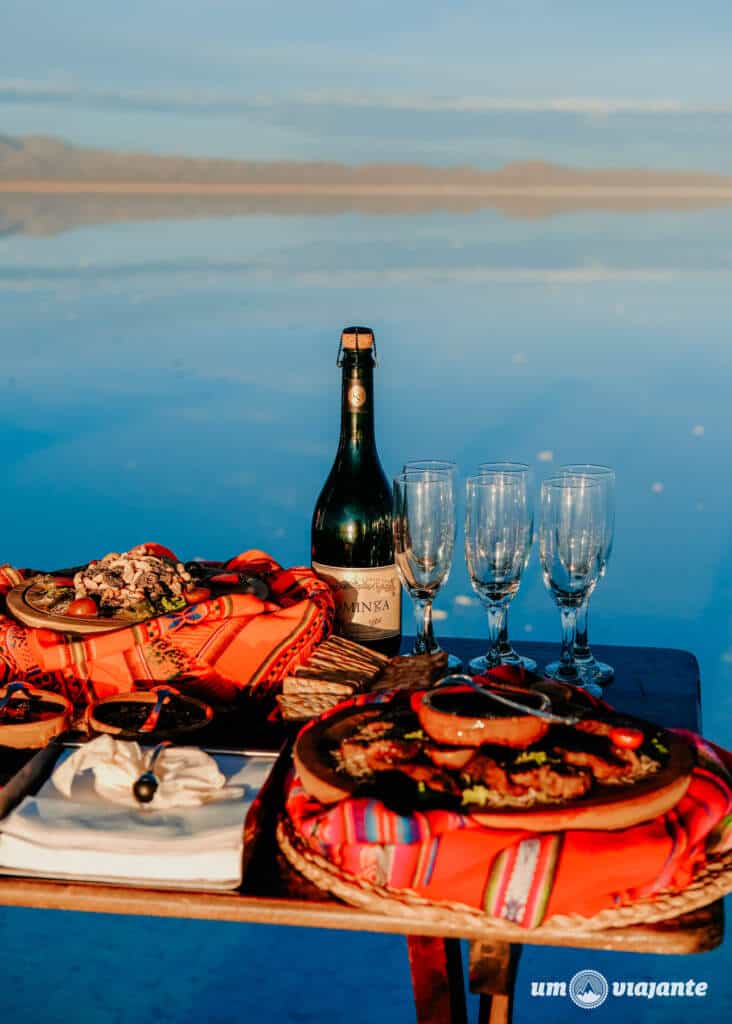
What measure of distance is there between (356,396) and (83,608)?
52 centimetres

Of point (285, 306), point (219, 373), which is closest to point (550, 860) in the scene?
point (219, 373)

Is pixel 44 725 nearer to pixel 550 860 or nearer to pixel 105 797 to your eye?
pixel 105 797

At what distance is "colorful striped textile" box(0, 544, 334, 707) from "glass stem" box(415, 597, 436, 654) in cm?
14

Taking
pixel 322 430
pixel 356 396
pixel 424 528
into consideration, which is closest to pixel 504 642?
pixel 424 528

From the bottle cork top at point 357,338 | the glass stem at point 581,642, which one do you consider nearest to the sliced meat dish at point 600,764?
the glass stem at point 581,642

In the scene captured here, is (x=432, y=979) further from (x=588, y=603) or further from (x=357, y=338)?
(x=357, y=338)

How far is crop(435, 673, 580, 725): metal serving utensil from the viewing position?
1312mm

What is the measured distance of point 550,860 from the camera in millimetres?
1165

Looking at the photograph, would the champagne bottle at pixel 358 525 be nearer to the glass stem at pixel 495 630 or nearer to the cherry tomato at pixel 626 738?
the glass stem at pixel 495 630

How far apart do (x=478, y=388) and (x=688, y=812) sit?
16.1ft

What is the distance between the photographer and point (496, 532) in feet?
A: 5.82

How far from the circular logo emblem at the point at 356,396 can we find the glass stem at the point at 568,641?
0.43m

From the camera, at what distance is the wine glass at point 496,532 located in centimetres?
177

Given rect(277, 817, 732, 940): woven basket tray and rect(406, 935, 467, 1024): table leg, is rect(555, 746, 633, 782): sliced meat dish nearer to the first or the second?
rect(277, 817, 732, 940): woven basket tray
